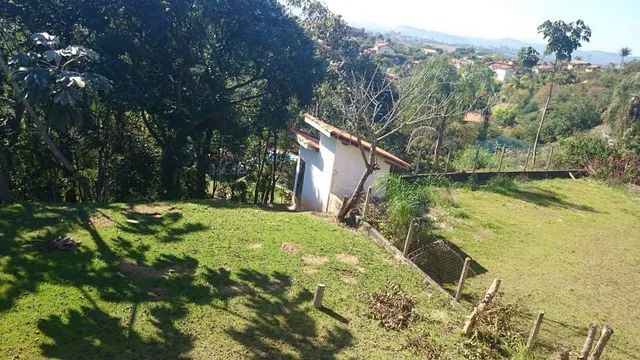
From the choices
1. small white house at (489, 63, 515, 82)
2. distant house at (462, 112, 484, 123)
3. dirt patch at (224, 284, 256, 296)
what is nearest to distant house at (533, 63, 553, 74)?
small white house at (489, 63, 515, 82)

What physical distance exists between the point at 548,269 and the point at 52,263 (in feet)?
36.8

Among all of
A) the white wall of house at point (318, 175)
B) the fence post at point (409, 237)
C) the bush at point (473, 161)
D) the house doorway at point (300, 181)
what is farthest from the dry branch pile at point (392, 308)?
the bush at point (473, 161)

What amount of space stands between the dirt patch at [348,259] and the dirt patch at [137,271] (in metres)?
3.70

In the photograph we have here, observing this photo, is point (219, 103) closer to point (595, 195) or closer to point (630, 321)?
point (630, 321)

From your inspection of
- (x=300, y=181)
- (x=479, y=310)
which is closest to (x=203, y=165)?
(x=300, y=181)

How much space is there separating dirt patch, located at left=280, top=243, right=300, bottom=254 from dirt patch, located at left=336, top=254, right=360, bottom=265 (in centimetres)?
94

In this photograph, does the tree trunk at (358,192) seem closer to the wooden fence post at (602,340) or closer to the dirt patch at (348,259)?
the dirt patch at (348,259)

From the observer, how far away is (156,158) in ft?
58.0

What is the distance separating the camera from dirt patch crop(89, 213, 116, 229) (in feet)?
35.3

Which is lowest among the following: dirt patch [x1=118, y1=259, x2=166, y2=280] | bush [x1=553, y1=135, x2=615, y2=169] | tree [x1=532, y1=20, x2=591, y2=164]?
dirt patch [x1=118, y1=259, x2=166, y2=280]

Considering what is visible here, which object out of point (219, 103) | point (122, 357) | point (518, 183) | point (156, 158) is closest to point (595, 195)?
point (518, 183)

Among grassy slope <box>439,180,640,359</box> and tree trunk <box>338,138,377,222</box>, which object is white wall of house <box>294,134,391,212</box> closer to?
tree trunk <box>338,138,377,222</box>

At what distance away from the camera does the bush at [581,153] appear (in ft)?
82.1

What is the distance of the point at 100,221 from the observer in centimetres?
1102
